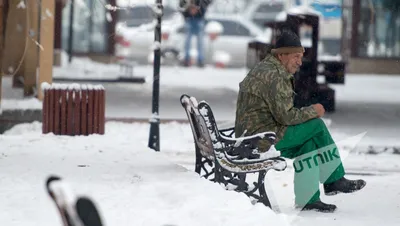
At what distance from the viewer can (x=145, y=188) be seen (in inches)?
360

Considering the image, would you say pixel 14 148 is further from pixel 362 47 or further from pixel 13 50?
pixel 362 47

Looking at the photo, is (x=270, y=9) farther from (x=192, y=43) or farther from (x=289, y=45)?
(x=289, y=45)

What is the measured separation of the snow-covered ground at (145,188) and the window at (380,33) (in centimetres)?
1882

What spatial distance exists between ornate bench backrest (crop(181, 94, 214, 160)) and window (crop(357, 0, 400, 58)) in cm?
2286

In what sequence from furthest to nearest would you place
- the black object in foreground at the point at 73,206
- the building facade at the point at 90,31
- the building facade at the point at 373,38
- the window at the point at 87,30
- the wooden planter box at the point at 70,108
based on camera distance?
the building facade at the point at 373,38 → the window at the point at 87,30 → the building facade at the point at 90,31 → the wooden planter box at the point at 70,108 → the black object in foreground at the point at 73,206

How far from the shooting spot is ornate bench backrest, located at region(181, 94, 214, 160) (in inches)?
351

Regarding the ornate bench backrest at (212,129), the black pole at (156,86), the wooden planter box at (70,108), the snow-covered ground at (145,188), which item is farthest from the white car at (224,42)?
the ornate bench backrest at (212,129)

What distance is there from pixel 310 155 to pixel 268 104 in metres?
0.54

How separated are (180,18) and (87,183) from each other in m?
24.1

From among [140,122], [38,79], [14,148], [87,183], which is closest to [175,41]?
[38,79]

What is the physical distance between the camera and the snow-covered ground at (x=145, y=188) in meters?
7.89

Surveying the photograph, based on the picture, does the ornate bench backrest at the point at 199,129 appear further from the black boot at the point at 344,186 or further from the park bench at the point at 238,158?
the black boot at the point at 344,186

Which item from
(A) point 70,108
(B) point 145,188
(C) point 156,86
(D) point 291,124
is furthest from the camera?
(A) point 70,108

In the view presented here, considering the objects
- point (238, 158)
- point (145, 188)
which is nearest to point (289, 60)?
point (238, 158)
